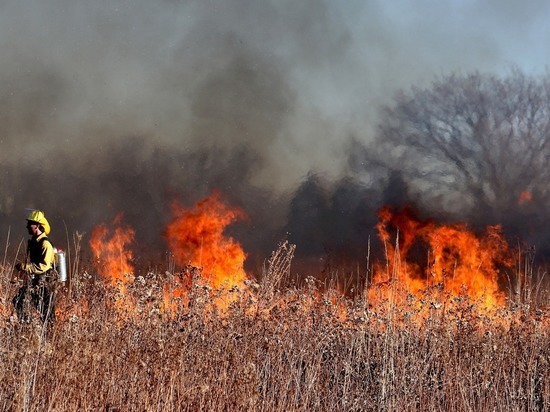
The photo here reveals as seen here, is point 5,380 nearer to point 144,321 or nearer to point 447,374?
point 144,321

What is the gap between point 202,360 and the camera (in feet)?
19.8

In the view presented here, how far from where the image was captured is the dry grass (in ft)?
16.4

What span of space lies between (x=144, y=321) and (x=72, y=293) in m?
1.21

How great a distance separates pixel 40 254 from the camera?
29.0 ft

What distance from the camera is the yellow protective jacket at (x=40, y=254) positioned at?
340 inches

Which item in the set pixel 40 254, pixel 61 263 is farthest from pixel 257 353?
pixel 61 263

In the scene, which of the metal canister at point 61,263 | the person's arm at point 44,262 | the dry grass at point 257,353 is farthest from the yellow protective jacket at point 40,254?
the dry grass at point 257,353

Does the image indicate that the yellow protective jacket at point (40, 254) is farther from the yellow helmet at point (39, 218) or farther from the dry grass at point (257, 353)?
the dry grass at point (257, 353)

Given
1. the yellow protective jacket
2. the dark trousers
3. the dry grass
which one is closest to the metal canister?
the yellow protective jacket

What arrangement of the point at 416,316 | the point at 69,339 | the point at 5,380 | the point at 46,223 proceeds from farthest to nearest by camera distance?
the point at 46,223, the point at 416,316, the point at 69,339, the point at 5,380

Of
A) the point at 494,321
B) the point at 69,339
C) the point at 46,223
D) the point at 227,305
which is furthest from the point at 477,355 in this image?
the point at 46,223

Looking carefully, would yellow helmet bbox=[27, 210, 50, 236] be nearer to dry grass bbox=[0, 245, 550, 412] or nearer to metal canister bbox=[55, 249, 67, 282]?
metal canister bbox=[55, 249, 67, 282]

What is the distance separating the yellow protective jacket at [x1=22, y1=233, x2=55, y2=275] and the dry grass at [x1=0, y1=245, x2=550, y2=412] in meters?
1.38

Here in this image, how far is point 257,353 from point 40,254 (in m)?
3.97
